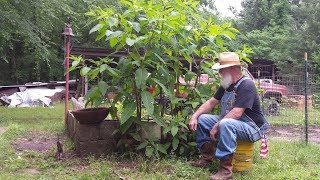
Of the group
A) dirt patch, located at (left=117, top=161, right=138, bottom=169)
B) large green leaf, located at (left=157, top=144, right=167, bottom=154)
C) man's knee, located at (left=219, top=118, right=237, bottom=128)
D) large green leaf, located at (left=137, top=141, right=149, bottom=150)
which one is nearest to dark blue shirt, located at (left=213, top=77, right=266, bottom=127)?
man's knee, located at (left=219, top=118, right=237, bottom=128)

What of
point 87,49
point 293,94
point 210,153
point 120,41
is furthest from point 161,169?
point 87,49

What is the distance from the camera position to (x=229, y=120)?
149 inches

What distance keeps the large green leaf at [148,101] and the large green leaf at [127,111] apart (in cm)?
20

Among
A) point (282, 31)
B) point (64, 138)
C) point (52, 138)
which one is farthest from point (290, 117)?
point (282, 31)

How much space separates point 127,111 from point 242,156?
4.64 feet

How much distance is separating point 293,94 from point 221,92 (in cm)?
620

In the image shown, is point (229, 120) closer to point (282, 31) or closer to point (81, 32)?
point (81, 32)

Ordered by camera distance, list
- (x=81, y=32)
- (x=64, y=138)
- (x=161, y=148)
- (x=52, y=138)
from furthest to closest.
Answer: (x=81, y=32)
(x=52, y=138)
(x=64, y=138)
(x=161, y=148)

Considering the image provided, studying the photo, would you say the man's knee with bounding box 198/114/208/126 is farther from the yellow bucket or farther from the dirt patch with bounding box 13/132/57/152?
the dirt patch with bounding box 13/132/57/152

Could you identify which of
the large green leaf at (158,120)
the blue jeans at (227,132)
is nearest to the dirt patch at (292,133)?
the blue jeans at (227,132)

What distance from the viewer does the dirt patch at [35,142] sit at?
18.6ft

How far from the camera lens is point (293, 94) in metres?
9.82

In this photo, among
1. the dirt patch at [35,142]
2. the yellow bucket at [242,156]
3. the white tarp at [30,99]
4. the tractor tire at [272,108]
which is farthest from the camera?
the white tarp at [30,99]

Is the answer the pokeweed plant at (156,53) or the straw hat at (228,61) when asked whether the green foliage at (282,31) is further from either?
the straw hat at (228,61)
